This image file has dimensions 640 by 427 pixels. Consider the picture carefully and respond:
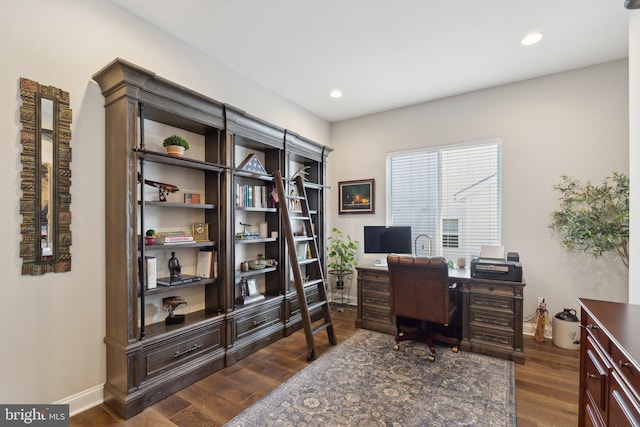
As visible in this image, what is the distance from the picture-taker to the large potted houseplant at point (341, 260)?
4.49 meters

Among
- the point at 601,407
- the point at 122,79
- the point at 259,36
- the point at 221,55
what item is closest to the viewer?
the point at 601,407

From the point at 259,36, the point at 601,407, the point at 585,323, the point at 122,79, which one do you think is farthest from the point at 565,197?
the point at 122,79

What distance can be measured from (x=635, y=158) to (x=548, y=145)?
4.69ft

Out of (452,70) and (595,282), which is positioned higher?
(452,70)

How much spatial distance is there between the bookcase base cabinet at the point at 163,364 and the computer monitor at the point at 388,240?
2104mm

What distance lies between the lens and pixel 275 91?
147 inches

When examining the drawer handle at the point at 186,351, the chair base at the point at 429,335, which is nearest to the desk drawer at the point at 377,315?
the chair base at the point at 429,335

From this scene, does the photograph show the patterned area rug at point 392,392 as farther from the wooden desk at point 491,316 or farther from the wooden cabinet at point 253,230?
the wooden cabinet at point 253,230

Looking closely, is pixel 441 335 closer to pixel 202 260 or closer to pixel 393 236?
pixel 393 236

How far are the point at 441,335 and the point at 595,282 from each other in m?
1.74

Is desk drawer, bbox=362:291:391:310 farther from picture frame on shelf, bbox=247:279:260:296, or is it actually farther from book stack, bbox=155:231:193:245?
book stack, bbox=155:231:193:245

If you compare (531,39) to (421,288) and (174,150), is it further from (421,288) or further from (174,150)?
(174,150)

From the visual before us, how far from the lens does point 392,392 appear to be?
2.24m

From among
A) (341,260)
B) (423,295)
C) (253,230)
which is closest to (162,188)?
(253,230)
